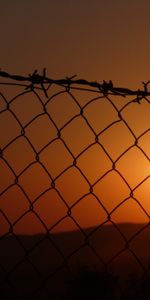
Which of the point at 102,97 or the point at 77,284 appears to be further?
the point at 77,284

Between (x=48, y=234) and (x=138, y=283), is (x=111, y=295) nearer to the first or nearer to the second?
(x=138, y=283)

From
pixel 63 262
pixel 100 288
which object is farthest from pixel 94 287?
pixel 63 262

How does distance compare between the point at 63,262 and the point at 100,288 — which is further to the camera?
the point at 100,288

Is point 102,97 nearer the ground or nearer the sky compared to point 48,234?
nearer the sky

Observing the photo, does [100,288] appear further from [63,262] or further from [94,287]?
[63,262]

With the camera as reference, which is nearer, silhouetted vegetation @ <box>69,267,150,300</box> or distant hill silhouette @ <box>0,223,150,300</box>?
distant hill silhouette @ <box>0,223,150,300</box>

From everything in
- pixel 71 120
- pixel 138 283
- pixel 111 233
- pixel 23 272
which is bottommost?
pixel 138 283

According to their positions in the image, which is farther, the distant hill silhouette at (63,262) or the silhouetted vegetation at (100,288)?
the silhouetted vegetation at (100,288)

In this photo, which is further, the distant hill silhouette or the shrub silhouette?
the shrub silhouette

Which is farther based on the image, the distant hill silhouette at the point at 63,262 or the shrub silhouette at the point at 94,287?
A: the shrub silhouette at the point at 94,287

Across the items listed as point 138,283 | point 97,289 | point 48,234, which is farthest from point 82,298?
point 48,234

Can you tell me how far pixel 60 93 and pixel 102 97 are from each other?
7.7 inches

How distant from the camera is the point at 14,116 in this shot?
219 centimetres

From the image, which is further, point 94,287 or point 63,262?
point 94,287
